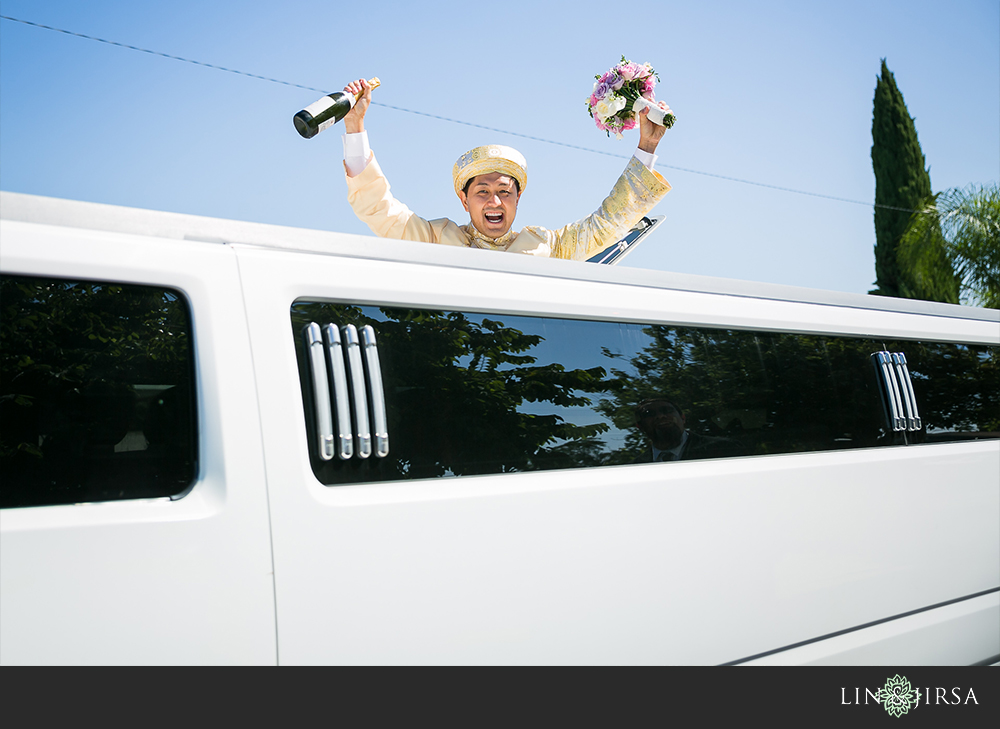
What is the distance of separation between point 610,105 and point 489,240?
86 cm

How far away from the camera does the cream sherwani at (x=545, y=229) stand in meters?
3.18

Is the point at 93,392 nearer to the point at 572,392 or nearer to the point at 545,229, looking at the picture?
the point at 572,392

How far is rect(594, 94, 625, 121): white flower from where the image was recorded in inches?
132

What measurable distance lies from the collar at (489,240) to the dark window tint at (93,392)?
1.98 metres

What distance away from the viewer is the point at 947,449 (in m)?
2.74

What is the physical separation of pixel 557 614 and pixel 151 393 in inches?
42.4

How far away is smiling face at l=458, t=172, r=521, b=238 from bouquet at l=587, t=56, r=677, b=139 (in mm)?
583

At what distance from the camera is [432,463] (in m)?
1.70

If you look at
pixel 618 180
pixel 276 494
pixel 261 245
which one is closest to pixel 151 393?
pixel 276 494

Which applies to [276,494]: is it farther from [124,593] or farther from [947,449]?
[947,449]

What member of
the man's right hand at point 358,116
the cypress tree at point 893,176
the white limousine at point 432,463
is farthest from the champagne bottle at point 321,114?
the cypress tree at point 893,176
